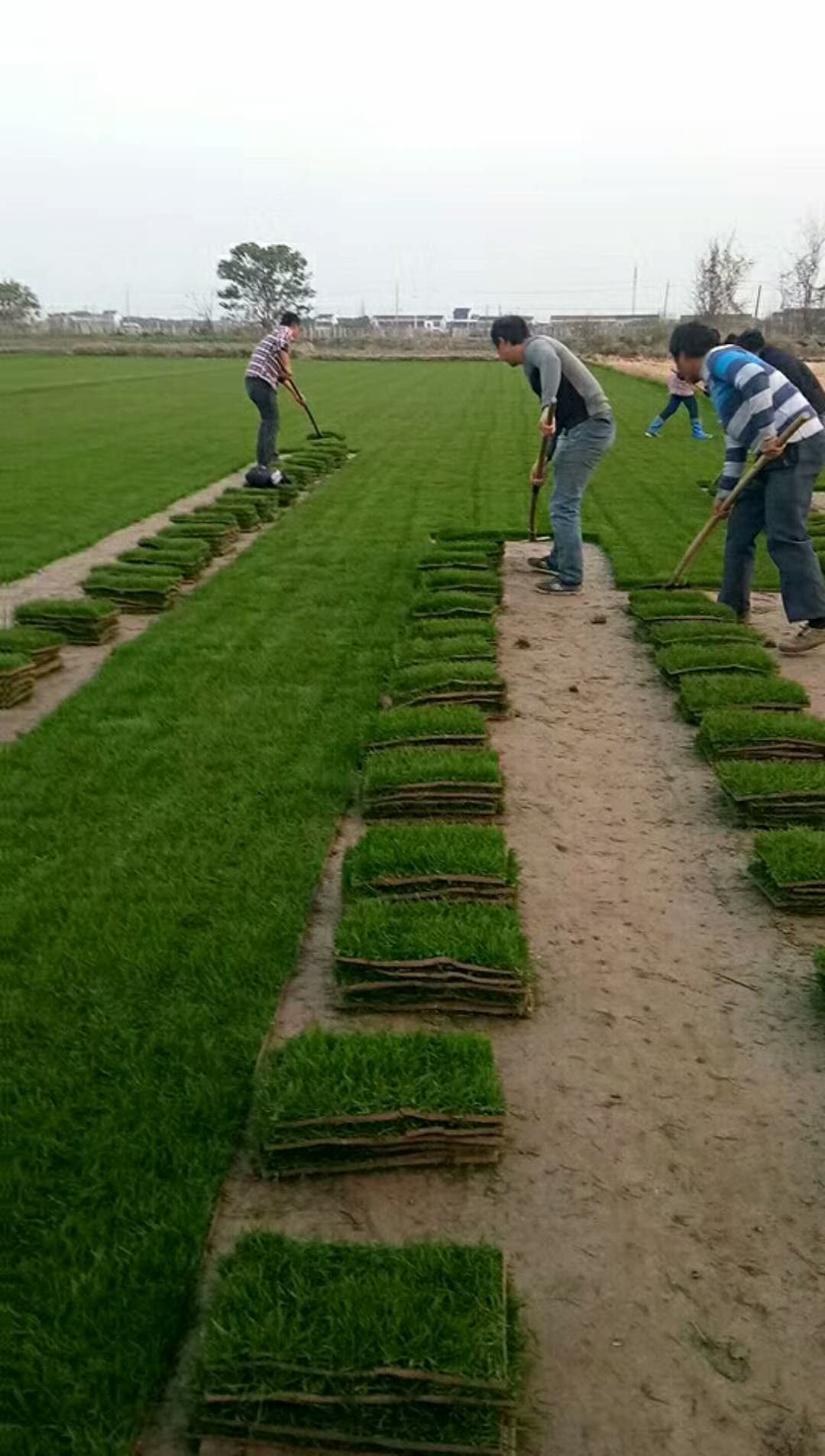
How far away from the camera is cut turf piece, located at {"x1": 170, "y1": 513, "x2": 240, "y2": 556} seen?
372 inches

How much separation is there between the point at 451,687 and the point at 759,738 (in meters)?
1.56

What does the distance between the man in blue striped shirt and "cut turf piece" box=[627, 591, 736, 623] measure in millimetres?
523

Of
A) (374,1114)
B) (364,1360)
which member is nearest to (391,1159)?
(374,1114)

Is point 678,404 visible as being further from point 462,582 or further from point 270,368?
point 462,582

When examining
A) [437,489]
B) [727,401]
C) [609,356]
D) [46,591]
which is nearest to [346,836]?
[727,401]

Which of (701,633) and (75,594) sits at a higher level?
(701,633)

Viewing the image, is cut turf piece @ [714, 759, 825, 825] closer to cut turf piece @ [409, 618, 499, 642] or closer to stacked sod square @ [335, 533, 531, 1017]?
stacked sod square @ [335, 533, 531, 1017]

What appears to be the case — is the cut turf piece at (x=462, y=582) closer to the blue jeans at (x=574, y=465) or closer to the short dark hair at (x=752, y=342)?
the blue jeans at (x=574, y=465)

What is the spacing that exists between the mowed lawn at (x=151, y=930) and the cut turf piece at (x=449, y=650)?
0.67 ft

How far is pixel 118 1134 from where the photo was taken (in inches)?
99.6

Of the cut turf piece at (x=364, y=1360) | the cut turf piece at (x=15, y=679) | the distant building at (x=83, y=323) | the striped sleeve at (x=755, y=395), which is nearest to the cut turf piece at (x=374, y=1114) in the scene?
the cut turf piece at (x=364, y=1360)

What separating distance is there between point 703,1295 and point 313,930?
5.52 feet

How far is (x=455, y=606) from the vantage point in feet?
23.1

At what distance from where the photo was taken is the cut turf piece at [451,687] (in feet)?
17.6
